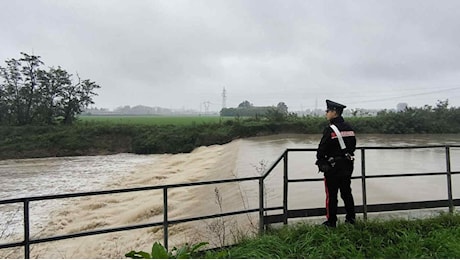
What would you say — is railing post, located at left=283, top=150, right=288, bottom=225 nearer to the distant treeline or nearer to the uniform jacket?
the uniform jacket

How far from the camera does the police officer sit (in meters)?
3.99

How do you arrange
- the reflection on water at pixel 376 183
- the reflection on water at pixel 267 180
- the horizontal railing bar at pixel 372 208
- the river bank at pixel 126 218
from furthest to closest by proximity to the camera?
the reflection on water at pixel 267 180 < the reflection on water at pixel 376 183 < the river bank at pixel 126 218 < the horizontal railing bar at pixel 372 208

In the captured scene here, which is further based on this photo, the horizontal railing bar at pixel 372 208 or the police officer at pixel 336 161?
the horizontal railing bar at pixel 372 208

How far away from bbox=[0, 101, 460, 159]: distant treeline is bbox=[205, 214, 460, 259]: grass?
2439cm

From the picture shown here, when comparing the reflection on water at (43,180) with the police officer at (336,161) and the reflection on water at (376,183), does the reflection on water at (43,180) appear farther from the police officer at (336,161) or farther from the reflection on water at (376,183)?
the police officer at (336,161)

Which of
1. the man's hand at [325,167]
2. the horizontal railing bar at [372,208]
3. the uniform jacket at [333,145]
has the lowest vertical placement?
the horizontal railing bar at [372,208]

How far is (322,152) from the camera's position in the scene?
4.03 m

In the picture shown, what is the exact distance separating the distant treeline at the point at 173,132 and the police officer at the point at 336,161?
24.2 meters

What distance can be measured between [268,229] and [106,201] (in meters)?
8.53

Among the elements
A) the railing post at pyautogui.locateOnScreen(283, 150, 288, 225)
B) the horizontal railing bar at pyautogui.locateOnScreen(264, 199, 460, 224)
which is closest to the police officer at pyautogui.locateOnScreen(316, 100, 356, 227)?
the railing post at pyautogui.locateOnScreen(283, 150, 288, 225)

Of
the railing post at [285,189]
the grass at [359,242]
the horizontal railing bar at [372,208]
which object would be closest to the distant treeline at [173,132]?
the horizontal railing bar at [372,208]

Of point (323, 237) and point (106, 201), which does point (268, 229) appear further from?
point (106, 201)

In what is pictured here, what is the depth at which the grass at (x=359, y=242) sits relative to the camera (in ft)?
10.8

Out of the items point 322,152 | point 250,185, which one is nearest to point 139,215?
point 250,185
